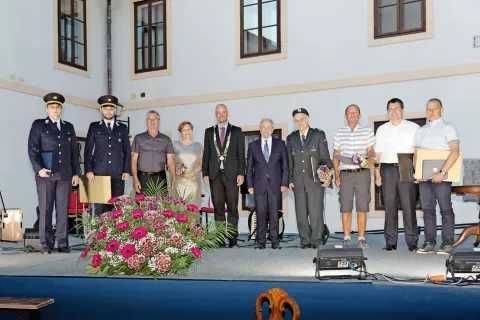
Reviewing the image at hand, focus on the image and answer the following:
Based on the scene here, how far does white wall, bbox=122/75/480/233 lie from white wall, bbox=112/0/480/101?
28 cm

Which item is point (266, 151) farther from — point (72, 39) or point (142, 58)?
point (72, 39)

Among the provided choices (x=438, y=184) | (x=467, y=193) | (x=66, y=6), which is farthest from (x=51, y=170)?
(x=66, y=6)

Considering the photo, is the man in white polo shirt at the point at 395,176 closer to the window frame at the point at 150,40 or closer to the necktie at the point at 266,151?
the necktie at the point at 266,151

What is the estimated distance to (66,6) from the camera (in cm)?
1003

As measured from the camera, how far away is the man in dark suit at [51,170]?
5.47m

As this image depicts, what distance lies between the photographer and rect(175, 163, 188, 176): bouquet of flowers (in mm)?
5949

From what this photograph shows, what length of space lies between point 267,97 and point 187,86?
1701 mm

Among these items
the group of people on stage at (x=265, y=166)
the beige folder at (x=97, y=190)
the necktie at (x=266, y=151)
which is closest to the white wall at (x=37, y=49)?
the group of people on stage at (x=265, y=166)

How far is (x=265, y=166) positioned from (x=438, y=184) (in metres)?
1.74

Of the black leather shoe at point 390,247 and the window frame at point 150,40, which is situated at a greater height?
the window frame at point 150,40

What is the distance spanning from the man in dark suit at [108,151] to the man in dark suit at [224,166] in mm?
884

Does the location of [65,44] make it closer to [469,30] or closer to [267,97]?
[267,97]

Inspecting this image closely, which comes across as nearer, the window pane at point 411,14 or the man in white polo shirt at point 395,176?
the man in white polo shirt at point 395,176

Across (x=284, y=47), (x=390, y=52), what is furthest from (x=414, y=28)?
(x=284, y=47)
